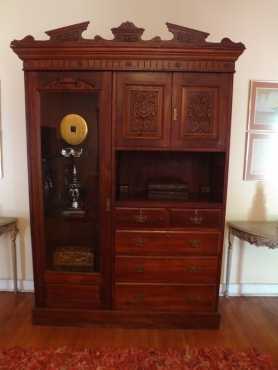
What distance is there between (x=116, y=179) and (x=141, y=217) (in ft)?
1.12

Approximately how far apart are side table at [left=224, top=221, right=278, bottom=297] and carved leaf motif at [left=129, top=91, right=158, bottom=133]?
1095mm

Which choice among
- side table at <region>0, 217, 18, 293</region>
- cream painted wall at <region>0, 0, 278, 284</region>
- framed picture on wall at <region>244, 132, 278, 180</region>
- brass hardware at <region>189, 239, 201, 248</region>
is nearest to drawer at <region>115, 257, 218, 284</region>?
brass hardware at <region>189, 239, 201, 248</region>

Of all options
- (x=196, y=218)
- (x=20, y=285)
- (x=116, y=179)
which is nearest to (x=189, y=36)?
(x=116, y=179)

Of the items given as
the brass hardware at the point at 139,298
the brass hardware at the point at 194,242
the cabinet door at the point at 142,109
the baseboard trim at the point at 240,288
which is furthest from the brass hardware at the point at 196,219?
the baseboard trim at the point at 240,288

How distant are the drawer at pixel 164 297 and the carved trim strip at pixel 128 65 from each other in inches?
61.9

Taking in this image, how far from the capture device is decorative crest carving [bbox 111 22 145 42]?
72.1 inches

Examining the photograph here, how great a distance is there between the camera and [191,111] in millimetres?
1937

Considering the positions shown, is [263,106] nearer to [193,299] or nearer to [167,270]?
[167,270]

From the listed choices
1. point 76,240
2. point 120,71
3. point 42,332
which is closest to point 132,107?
point 120,71

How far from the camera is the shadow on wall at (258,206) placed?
2.49 metres

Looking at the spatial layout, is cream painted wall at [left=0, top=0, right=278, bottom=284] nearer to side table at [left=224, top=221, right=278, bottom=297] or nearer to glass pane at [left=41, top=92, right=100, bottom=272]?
side table at [left=224, top=221, right=278, bottom=297]

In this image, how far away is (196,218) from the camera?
2.02 m

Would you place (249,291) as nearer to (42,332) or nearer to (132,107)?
(42,332)

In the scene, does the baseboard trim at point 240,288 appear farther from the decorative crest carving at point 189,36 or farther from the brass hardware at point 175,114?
the decorative crest carving at point 189,36
